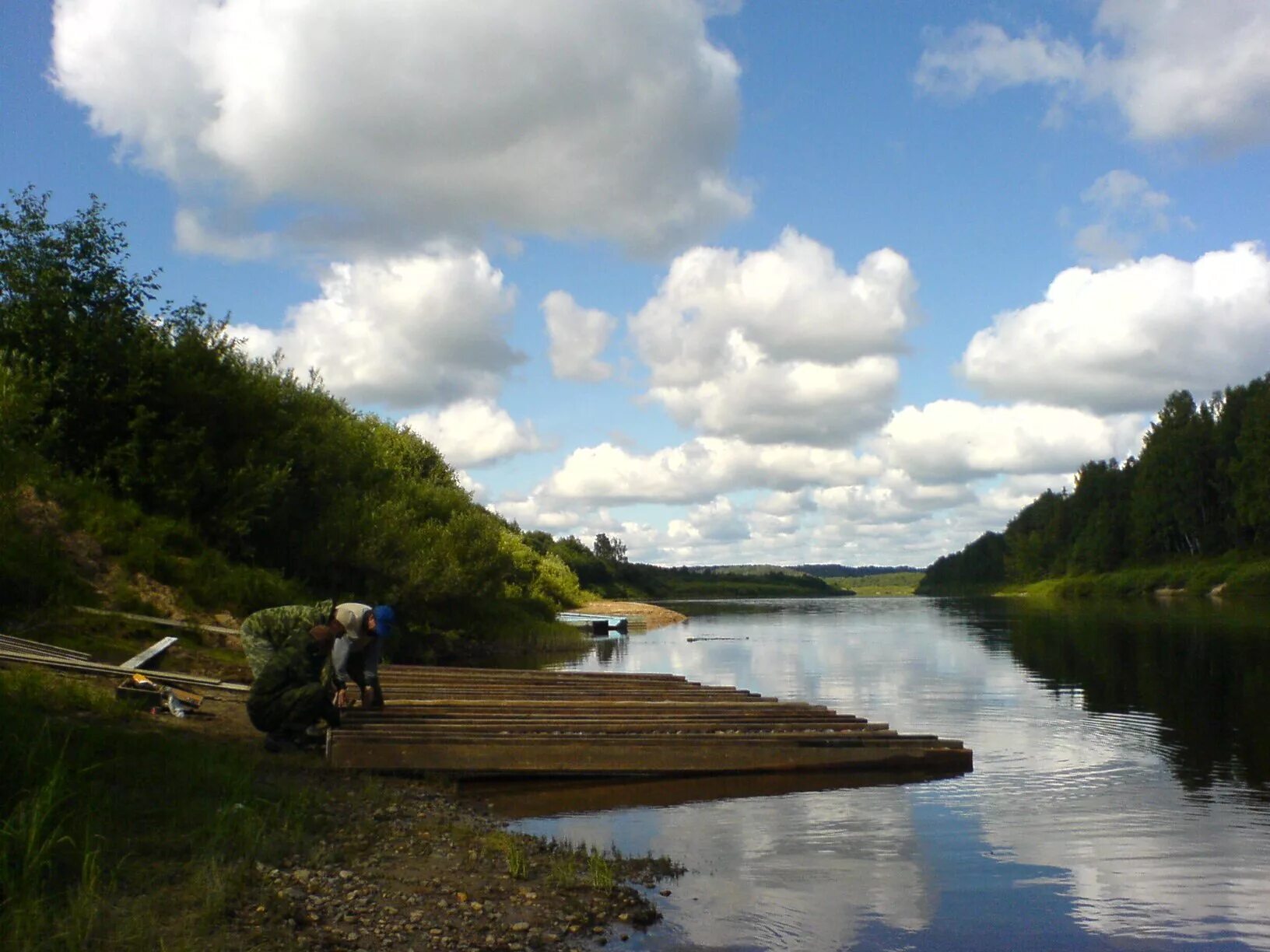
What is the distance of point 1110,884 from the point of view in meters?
10.9

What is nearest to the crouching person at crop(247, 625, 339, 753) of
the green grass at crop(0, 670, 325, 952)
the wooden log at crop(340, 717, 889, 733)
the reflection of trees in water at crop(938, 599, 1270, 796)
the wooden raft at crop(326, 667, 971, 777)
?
the wooden raft at crop(326, 667, 971, 777)

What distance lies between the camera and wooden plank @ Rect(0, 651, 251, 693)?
1434cm

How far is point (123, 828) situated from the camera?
8719 mm

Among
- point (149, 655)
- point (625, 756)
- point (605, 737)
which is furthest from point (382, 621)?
point (149, 655)

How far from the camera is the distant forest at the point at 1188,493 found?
98.9 m

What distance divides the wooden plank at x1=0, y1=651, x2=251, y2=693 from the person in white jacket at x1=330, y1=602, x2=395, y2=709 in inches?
83.6

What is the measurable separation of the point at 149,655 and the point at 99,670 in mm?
2699

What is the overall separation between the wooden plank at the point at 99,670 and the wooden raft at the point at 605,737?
2.45 metres

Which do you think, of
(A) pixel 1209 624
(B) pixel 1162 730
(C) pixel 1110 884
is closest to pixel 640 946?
(C) pixel 1110 884

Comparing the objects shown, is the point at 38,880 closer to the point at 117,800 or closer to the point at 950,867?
the point at 117,800

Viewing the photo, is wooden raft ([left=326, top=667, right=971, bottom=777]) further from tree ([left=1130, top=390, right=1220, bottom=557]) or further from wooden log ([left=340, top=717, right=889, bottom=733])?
tree ([left=1130, top=390, right=1220, bottom=557])

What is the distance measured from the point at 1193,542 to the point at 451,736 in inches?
4634

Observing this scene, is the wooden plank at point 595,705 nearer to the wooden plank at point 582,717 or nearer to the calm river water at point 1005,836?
the wooden plank at point 582,717

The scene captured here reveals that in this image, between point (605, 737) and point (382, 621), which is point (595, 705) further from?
point (382, 621)
